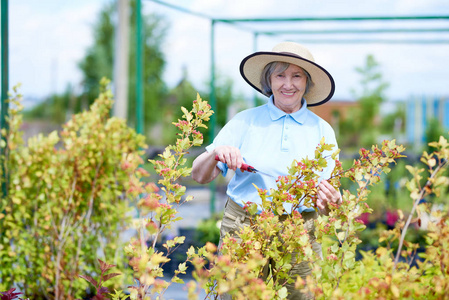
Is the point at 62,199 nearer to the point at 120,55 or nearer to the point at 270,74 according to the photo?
the point at 270,74

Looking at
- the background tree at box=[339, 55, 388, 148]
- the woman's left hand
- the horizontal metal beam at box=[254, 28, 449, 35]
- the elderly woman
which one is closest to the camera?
the woman's left hand

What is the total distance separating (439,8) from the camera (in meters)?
6.07

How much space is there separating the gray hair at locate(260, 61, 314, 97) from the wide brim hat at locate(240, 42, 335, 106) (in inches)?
0.6

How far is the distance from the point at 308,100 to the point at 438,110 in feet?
80.7

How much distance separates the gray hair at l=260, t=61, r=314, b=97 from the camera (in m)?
2.22

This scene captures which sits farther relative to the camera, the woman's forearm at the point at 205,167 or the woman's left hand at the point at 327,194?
the woman's forearm at the point at 205,167

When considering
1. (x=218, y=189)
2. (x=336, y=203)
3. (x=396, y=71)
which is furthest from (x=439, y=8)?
(x=396, y=71)

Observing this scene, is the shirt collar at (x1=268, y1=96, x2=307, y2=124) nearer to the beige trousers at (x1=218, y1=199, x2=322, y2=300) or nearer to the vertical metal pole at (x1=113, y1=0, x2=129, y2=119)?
the beige trousers at (x1=218, y1=199, x2=322, y2=300)

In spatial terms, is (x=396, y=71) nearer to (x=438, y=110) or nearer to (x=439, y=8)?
(x=438, y=110)

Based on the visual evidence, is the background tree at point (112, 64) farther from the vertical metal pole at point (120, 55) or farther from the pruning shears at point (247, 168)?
the pruning shears at point (247, 168)

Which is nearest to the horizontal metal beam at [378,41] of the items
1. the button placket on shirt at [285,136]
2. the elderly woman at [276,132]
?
the elderly woman at [276,132]

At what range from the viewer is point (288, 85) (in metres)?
2.19

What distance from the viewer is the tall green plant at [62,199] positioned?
9.96 feet

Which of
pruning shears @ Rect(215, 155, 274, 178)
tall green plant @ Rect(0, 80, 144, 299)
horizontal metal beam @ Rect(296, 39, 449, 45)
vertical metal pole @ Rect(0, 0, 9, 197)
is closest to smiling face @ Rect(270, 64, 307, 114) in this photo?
pruning shears @ Rect(215, 155, 274, 178)
